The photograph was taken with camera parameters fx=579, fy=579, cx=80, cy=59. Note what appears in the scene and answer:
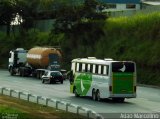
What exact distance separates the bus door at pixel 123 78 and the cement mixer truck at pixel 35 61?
24.7 m

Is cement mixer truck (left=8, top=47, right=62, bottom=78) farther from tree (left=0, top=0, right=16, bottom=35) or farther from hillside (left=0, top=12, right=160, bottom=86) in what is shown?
tree (left=0, top=0, right=16, bottom=35)

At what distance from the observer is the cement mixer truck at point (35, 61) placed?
207ft

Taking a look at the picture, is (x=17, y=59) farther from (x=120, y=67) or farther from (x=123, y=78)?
(x=123, y=78)

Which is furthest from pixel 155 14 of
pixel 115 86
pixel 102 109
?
pixel 102 109

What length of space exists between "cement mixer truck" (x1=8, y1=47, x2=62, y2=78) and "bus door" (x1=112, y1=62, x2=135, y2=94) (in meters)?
24.7

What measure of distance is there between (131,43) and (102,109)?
35533 millimetres

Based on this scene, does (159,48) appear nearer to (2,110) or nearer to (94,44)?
(94,44)

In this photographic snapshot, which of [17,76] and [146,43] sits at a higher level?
[146,43]

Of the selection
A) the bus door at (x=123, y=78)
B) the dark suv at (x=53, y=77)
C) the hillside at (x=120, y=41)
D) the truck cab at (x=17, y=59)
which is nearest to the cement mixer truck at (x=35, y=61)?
the truck cab at (x=17, y=59)

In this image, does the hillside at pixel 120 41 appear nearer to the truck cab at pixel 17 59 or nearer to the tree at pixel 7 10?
the truck cab at pixel 17 59

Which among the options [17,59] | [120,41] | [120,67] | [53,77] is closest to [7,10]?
[17,59]

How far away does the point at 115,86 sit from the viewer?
3597 centimetres

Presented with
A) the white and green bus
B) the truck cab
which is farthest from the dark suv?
the white and green bus

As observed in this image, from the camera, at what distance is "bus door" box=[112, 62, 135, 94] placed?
35969mm
